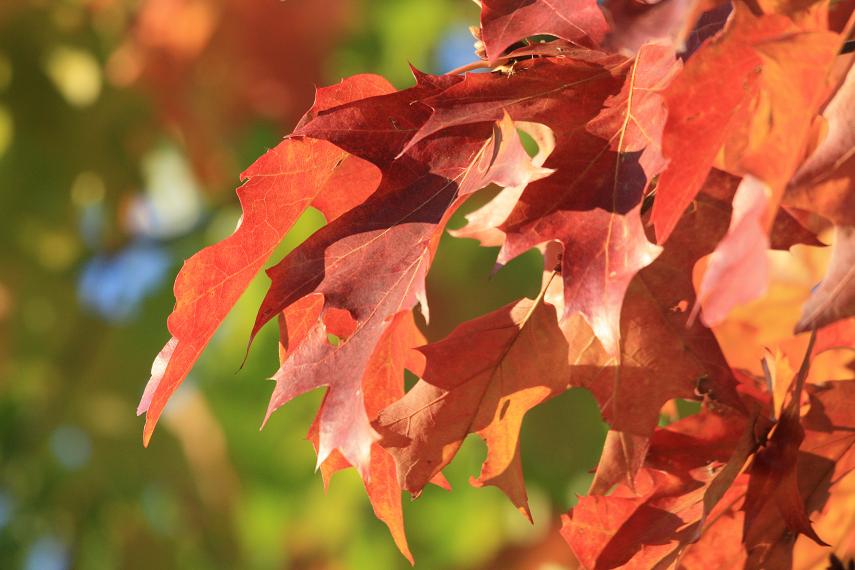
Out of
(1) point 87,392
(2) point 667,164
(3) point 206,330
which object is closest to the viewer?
(2) point 667,164

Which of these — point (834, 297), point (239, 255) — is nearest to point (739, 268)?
point (834, 297)

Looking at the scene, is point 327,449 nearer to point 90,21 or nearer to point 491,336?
point 491,336

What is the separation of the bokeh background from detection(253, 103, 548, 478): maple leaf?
7.81 ft

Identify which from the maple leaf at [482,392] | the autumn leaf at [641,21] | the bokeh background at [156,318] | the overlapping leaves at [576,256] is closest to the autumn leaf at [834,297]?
the overlapping leaves at [576,256]

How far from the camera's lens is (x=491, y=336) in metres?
0.70

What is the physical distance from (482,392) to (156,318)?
277 cm

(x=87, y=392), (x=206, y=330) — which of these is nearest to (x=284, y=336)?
(x=206, y=330)

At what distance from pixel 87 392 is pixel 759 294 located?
3.20 m

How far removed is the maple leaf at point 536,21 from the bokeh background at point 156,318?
243cm

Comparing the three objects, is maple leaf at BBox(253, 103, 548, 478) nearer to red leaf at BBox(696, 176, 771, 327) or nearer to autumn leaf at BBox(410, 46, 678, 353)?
autumn leaf at BBox(410, 46, 678, 353)

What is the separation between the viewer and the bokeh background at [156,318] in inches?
125

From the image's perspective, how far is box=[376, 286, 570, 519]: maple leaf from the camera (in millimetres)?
675

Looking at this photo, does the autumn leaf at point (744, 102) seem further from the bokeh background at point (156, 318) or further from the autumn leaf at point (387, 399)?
the bokeh background at point (156, 318)

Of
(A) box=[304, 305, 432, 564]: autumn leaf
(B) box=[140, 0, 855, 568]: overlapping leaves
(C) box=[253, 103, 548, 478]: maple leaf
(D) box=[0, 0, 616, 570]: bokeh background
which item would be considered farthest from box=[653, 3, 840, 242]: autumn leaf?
(D) box=[0, 0, 616, 570]: bokeh background
